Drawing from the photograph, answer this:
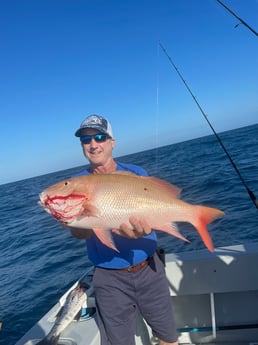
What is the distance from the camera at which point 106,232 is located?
9.07 feet

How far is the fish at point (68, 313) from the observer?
3.47 meters

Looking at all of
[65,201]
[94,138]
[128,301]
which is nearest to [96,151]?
[94,138]

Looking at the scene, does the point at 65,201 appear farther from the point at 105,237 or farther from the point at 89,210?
the point at 105,237

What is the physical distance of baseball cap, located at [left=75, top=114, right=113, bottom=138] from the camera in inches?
128

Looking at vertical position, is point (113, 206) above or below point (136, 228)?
above

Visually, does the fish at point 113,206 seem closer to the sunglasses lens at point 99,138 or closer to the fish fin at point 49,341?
the sunglasses lens at point 99,138

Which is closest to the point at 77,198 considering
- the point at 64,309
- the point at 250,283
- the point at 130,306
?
the point at 130,306

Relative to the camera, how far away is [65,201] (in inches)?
108

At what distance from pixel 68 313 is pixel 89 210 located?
1802 mm

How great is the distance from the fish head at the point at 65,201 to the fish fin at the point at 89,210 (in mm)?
12

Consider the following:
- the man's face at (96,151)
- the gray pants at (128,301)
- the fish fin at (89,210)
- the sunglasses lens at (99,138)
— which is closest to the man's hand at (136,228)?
the fish fin at (89,210)

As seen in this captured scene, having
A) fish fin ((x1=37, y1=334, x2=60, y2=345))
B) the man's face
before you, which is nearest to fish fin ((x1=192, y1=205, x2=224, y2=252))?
the man's face

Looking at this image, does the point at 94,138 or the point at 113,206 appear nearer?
the point at 113,206

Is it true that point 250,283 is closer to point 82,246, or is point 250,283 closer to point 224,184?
point 82,246
